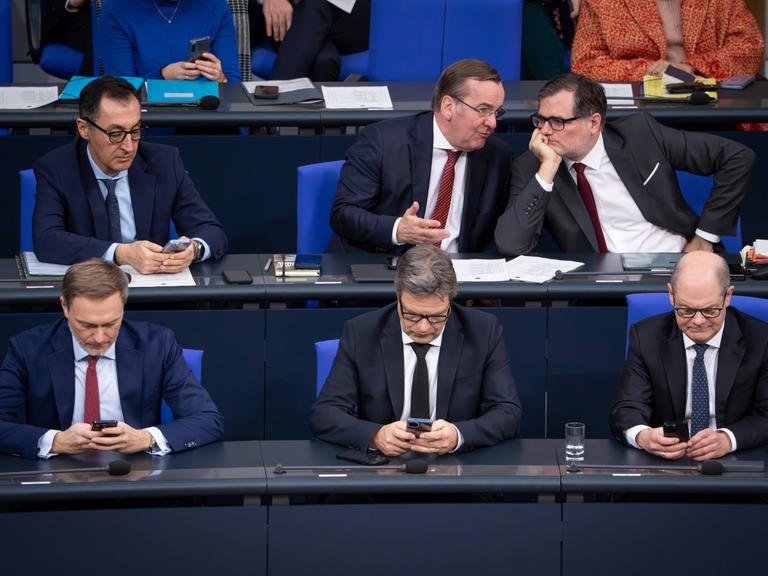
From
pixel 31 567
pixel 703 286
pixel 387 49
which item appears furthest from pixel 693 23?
pixel 31 567

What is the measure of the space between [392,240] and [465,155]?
45 cm

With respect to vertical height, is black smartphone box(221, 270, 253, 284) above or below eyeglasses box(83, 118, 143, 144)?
below

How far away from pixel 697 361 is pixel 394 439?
932 mm

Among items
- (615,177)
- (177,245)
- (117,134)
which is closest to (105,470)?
(177,245)

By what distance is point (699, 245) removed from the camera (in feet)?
16.9

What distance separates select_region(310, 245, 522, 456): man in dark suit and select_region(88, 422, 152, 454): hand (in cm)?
46

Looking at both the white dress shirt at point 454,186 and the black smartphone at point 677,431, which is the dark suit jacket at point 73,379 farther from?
the white dress shirt at point 454,186

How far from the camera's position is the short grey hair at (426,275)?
12.8 feet

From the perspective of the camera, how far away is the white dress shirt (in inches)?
206

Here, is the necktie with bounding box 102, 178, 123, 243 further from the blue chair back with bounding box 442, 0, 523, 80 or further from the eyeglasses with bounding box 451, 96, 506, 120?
the blue chair back with bounding box 442, 0, 523, 80

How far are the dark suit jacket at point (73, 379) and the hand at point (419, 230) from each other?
120cm

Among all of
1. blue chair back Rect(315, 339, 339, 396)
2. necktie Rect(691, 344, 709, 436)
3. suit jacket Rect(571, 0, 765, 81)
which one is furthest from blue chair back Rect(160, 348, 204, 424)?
suit jacket Rect(571, 0, 765, 81)

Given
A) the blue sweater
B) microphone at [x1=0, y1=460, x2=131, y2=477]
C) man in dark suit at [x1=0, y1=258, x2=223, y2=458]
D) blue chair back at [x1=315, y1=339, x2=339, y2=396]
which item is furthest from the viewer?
the blue sweater

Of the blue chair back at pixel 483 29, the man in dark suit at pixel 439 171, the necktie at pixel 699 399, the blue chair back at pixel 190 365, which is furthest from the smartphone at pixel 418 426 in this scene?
the blue chair back at pixel 483 29
